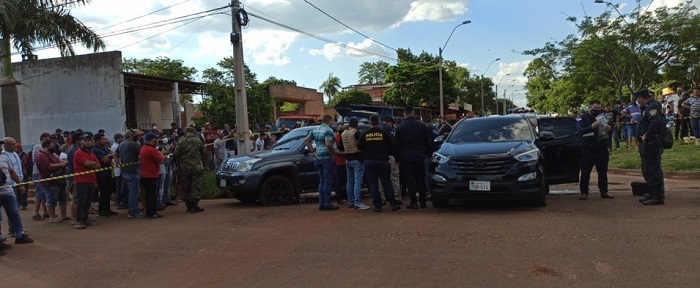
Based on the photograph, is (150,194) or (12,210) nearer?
(12,210)

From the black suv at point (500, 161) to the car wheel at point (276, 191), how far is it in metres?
3.13

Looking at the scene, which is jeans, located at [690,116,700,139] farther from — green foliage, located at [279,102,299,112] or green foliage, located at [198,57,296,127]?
green foliage, located at [279,102,299,112]

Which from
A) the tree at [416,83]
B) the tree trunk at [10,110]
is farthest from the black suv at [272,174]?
the tree at [416,83]

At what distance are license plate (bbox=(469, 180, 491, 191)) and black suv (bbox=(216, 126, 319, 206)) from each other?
3722 mm

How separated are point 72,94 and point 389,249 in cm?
2163

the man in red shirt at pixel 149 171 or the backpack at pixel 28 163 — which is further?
the backpack at pixel 28 163

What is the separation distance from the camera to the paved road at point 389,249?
16.9 ft

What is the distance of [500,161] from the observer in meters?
8.14

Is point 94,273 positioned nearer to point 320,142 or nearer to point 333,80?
point 320,142

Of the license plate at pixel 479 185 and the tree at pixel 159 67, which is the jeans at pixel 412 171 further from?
the tree at pixel 159 67

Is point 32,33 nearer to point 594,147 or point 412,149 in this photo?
point 412,149

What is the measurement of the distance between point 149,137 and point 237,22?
5625mm

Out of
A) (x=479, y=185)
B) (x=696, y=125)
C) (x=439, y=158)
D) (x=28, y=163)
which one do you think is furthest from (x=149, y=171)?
(x=696, y=125)

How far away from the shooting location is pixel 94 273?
594 centimetres
